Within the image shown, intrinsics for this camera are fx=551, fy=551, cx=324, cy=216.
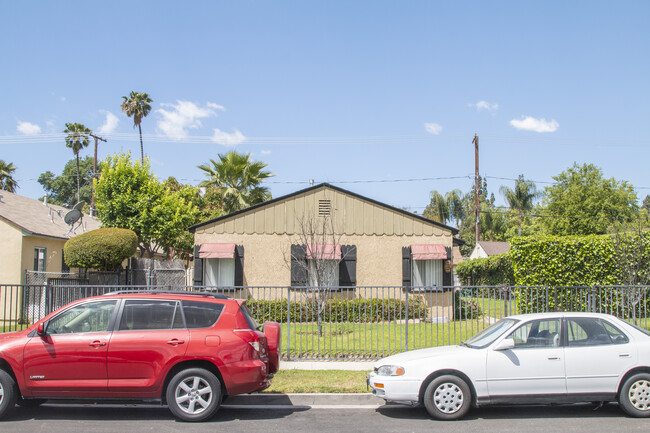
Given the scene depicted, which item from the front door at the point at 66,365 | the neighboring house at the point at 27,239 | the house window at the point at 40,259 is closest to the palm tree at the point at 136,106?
the neighboring house at the point at 27,239

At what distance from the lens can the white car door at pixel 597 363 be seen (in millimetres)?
7344

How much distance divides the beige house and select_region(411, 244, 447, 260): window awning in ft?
0.28

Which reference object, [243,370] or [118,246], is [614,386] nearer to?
[243,370]

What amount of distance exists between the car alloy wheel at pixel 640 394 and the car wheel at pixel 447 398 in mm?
2165

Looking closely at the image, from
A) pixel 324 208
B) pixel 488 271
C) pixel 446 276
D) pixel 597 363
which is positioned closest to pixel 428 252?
pixel 446 276

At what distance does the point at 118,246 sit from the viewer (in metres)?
19.6

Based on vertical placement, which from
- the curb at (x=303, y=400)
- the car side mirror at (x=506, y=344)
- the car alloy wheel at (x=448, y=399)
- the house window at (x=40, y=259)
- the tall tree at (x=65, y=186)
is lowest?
the curb at (x=303, y=400)

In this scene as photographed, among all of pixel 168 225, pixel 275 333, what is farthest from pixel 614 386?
pixel 168 225

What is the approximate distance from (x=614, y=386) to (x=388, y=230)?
12807mm

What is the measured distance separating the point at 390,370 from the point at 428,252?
12.2m

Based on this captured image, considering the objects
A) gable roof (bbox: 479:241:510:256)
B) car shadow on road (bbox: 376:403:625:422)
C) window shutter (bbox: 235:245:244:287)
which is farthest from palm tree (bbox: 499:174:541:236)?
car shadow on road (bbox: 376:403:625:422)

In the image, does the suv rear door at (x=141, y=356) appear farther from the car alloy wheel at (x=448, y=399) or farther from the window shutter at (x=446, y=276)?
the window shutter at (x=446, y=276)

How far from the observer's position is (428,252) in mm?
19406

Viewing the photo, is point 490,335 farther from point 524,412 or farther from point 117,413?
point 117,413
